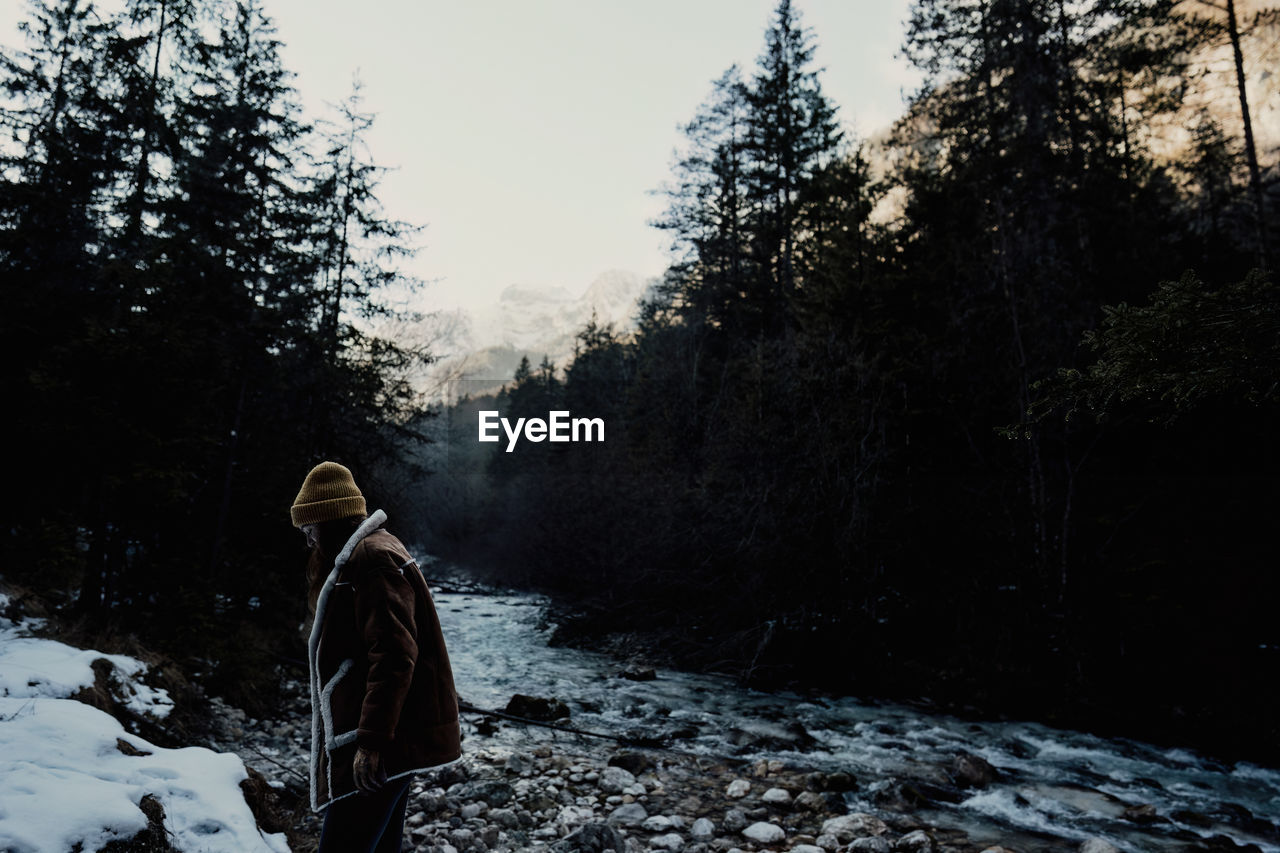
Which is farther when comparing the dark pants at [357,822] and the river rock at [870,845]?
the river rock at [870,845]

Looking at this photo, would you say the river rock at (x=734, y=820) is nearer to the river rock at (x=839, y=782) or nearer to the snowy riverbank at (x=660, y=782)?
the snowy riverbank at (x=660, y=782)

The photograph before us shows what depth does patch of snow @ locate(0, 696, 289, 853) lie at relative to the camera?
269 centimetres

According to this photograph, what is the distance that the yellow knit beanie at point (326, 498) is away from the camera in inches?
115

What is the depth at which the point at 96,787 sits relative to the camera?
9.96ft

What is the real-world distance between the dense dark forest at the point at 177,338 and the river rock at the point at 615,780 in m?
5.02

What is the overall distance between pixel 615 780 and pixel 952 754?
4.62 metres

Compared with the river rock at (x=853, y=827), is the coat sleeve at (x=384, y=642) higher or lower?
higher

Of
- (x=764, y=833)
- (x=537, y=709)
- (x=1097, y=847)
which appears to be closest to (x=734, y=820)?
(x=764, y=833)

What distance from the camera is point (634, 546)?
637 inches

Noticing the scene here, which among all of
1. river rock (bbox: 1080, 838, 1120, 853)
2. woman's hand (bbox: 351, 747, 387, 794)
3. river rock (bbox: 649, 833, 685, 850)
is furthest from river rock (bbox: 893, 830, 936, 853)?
woman's hand (bbox: 351, 747, 387, 794)

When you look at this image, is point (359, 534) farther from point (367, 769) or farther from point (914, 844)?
point (914, 844)

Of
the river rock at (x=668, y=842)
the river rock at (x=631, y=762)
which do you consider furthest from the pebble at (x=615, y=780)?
the river rock at (x=668, y=842)

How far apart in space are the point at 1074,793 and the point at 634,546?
10.6 m

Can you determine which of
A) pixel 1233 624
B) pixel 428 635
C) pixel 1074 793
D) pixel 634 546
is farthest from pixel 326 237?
pixel 1233 624
